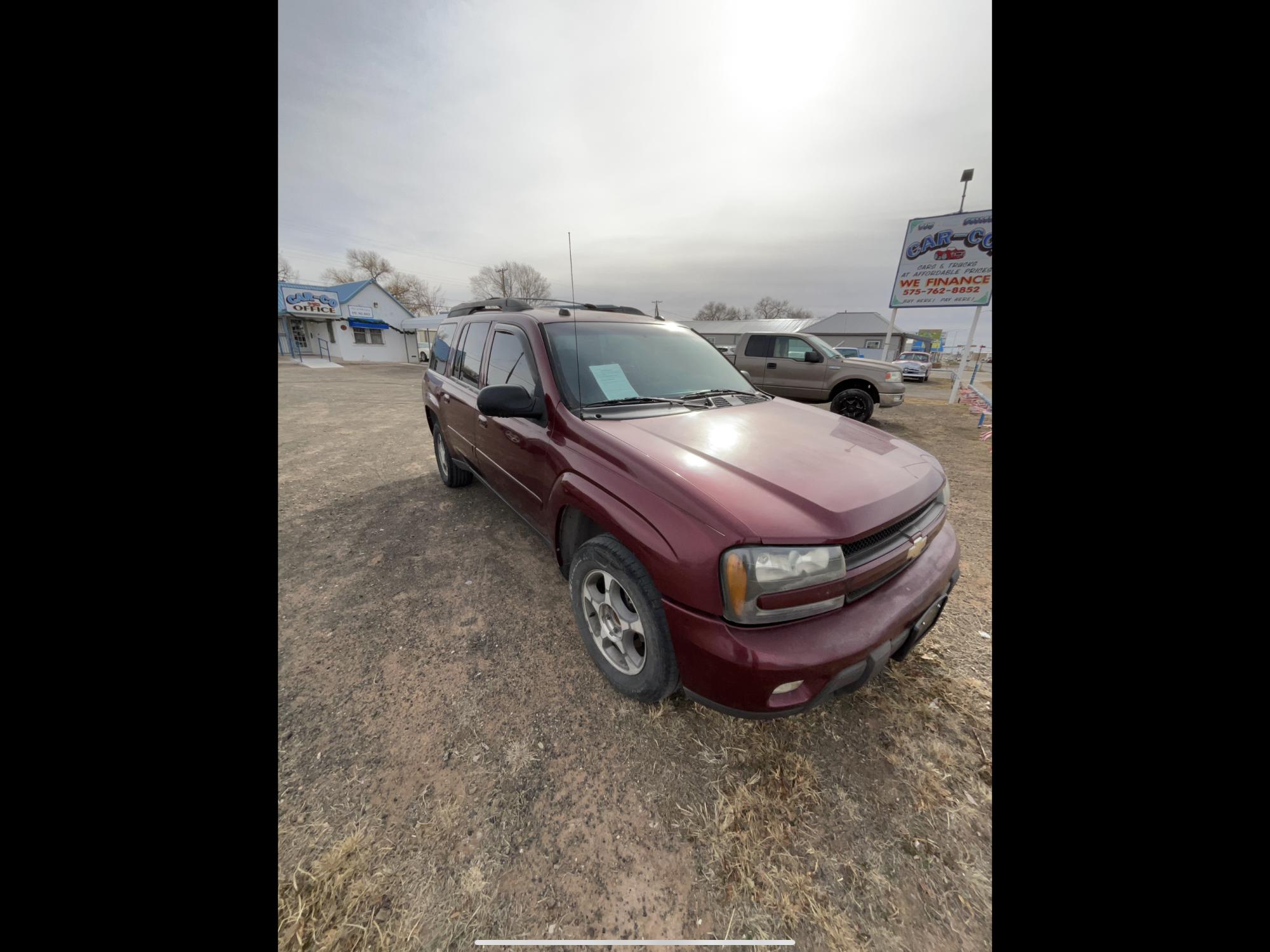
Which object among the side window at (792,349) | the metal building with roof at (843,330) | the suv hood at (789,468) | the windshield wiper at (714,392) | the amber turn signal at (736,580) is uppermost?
the metal building with roof at (843,330)

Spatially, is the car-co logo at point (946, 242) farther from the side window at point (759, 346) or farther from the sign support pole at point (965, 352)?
the side window at point (759, 346)

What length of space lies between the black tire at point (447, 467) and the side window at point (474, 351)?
961 millimetres

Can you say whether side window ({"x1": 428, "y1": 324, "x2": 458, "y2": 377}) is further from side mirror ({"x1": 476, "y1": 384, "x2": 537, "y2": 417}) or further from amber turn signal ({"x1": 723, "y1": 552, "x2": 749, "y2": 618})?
amber turn signal ({"x1": 723, "y1": 552, "x2": 749, "y2": 618})

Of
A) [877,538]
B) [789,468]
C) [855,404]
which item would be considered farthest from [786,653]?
[855,404]

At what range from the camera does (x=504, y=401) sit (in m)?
2.30

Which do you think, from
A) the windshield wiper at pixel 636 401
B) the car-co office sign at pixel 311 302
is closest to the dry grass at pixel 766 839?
the windshield wiper at pixel 636 401

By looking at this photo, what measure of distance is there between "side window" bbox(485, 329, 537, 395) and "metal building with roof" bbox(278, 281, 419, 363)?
2976cm

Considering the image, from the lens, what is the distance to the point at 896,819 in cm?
163

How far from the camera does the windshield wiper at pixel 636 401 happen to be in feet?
7.84
